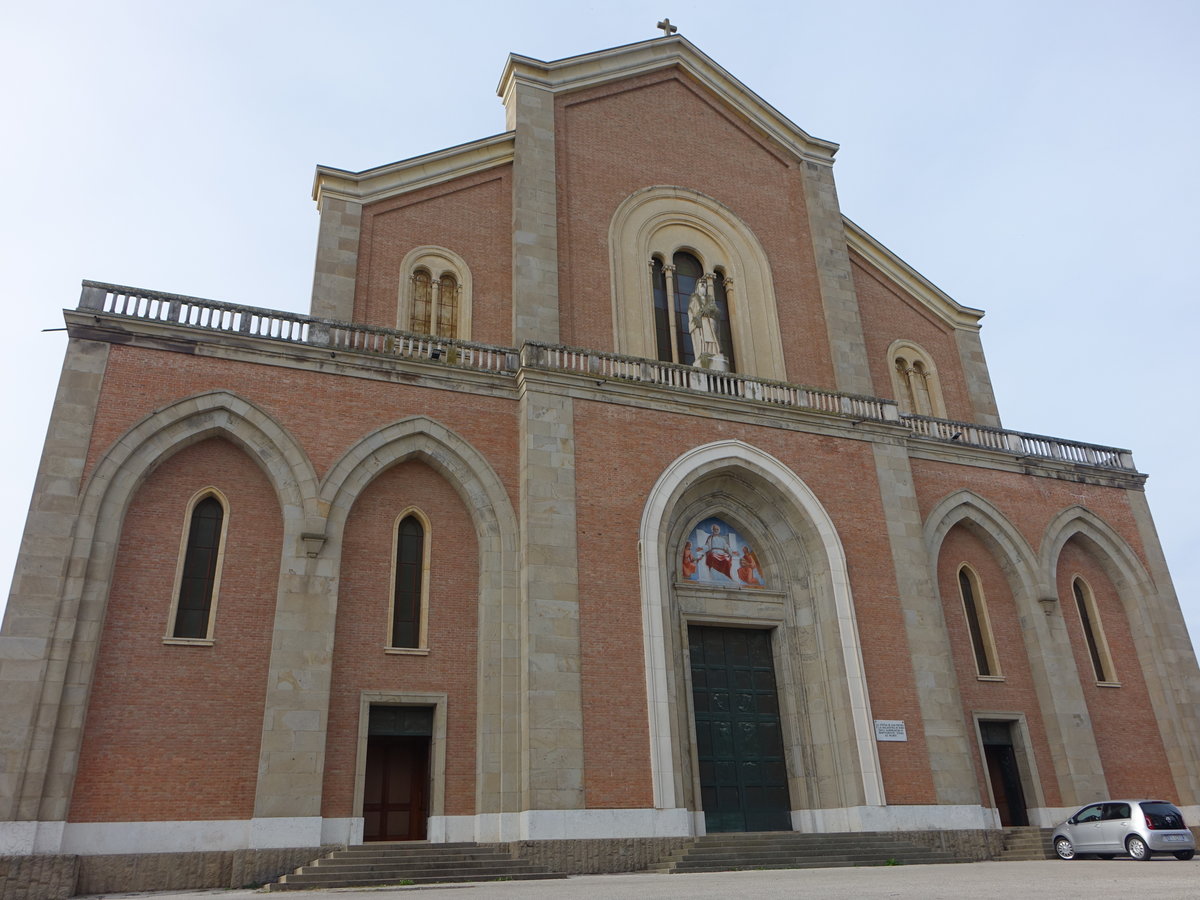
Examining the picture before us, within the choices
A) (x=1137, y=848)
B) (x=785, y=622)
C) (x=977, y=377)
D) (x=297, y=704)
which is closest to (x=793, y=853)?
(x=785, y=622)

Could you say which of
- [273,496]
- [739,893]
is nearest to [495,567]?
[273,496]

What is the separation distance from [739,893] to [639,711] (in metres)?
6.88

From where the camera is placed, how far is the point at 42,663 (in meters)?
13.4

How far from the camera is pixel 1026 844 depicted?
59.4 ft

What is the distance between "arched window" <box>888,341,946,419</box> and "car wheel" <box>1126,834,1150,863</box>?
37.0 feet

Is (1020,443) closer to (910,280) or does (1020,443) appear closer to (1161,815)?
(910,280)

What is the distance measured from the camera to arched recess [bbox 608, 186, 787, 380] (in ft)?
69.5

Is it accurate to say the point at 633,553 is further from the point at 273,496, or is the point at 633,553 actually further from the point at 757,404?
the point at 273,496

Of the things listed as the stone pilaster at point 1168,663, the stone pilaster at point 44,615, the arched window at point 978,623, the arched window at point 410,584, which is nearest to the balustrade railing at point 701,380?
the arched window at point 410,584

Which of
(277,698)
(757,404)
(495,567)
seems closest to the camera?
(277,698)

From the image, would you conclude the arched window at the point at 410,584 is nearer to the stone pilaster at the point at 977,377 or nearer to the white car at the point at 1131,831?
the white car at the point at 1131,831

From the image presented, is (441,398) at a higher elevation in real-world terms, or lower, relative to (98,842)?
higher

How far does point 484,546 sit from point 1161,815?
12639 mm

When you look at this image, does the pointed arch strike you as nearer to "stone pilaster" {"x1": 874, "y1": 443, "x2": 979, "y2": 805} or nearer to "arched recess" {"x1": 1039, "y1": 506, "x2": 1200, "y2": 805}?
"arched recess" {"x1": 1039, "y1": 506, "x2": 1200, "y2": 805}
